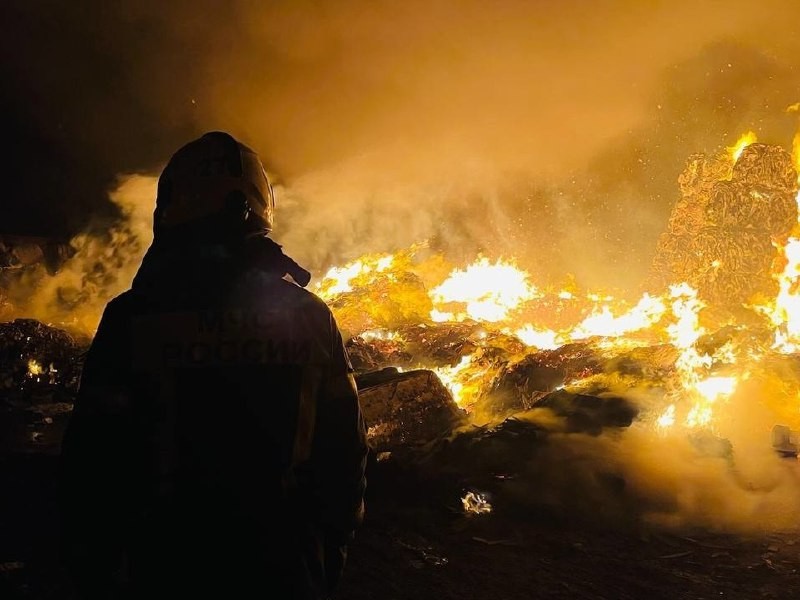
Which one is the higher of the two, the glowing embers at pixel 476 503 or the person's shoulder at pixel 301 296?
the person's shoulder at pixel 301 296

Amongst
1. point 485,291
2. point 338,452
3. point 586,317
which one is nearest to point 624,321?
point 586,317

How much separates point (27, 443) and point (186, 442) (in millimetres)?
8544

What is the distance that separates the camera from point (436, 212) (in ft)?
59.0

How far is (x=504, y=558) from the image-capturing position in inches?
176

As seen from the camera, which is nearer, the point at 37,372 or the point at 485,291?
the point at 37,372

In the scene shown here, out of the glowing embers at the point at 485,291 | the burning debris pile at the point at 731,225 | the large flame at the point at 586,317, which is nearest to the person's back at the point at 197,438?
the large flame at the point at 586,317

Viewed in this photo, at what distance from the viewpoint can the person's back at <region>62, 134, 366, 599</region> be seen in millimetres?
1260

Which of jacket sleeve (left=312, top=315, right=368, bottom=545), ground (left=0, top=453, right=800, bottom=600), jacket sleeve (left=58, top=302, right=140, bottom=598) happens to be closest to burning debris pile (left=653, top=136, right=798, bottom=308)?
ground (left=0, top=453, right=800, bottom=600)

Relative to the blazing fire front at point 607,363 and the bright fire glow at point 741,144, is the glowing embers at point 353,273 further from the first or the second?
the bright fire glow at point 741,144

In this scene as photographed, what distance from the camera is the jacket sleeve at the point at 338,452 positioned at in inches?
58.8

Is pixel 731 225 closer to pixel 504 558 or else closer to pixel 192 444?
pixel 504 558

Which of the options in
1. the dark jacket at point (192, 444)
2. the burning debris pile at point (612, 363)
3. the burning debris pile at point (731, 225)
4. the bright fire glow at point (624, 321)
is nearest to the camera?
the dark jacket at point (192, 444)

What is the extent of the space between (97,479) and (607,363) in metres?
9.60

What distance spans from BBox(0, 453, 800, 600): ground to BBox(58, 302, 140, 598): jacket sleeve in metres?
2.85
